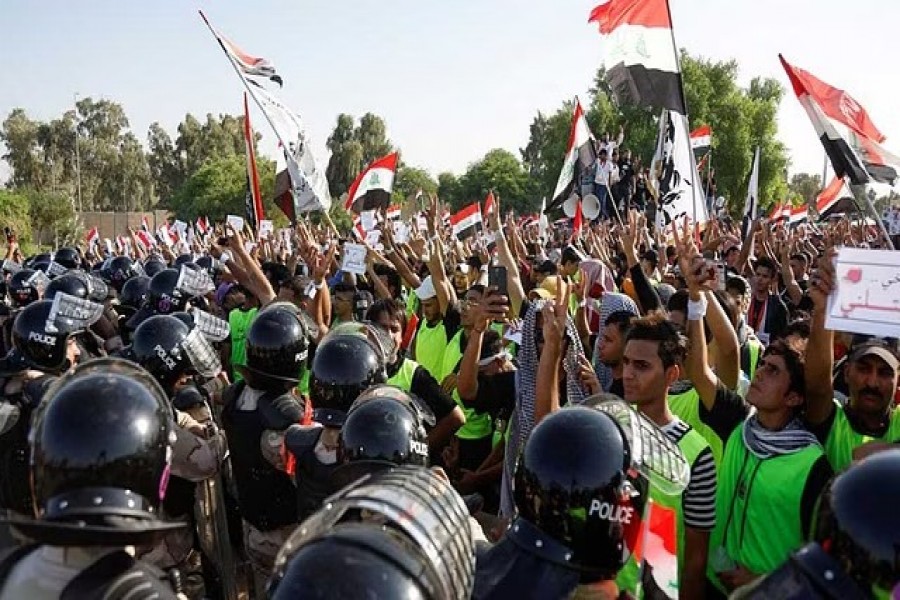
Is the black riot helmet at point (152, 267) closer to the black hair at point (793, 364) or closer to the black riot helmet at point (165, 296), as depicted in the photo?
the black riot helmet at point (165, 296)

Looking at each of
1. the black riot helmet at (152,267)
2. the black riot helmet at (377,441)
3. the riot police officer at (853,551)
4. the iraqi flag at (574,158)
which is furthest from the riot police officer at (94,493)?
the iraqi flag at (574,158)

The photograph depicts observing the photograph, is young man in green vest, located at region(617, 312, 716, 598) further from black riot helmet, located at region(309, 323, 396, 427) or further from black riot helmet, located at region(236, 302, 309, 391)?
black riot helmet, located at region(236, 302, 309, 391)

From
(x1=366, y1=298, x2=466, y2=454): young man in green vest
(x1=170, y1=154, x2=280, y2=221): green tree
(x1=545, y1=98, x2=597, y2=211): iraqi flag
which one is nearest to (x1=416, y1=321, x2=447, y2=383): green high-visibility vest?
(x1=366, y1=298, x2=466, y2=454): young man in green vest

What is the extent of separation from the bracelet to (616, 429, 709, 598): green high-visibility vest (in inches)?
35.1

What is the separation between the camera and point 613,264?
985cm

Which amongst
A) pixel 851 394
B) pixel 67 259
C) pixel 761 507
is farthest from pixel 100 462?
pixel 67 259

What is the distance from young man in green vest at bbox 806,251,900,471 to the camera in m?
3.60

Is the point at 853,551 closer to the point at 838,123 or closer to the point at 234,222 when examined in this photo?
the point at 838,123

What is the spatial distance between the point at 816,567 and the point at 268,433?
2.60 meters

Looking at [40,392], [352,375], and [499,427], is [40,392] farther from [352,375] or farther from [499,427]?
[499,427]

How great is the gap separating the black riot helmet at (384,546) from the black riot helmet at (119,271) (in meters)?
10.5

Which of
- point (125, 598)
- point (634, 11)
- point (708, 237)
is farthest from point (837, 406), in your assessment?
point (634, 11)

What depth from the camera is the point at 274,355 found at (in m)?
3.91

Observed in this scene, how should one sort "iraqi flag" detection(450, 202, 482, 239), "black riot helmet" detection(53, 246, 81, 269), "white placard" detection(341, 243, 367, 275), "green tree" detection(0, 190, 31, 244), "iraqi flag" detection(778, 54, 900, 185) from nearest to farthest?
1. "iraqi flag" detection(778, 54, 900, 185)
2. "white placard" detection(341, 243, 367, 275)
3. "black riot helmet" detection(53, 246, 81, 269)
4. "iraqi flag" detection(450, 202, 482, 239)
5. "green tree" detection(0, 190, 31, 244)
